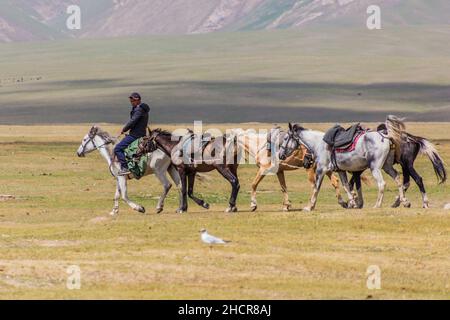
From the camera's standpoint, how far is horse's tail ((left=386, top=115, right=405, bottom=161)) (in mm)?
27250

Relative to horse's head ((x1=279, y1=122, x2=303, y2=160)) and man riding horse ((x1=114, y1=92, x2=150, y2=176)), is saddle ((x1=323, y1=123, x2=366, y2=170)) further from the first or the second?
man riding horse ((x1=114, y1=92, x2=150, y2=176))

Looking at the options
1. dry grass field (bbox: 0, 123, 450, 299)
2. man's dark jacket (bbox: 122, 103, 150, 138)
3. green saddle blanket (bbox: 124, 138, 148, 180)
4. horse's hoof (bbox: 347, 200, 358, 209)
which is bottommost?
dry grass field (bbox: 0, 123, 450, 299)

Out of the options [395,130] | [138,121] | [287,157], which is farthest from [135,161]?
[395,130]

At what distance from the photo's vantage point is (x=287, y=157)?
28.4m

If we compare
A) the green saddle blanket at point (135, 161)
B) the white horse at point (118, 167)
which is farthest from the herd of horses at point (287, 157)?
the green saddle blanket at point (135, 161)

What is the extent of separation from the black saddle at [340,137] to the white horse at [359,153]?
0.19m

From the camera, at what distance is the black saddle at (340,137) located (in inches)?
1074

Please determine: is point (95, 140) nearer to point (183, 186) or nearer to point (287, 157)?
point (183, 186)

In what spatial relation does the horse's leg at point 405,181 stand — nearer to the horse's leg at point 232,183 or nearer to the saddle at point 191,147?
the horse's leg at point 232,183

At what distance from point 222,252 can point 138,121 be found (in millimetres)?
7226

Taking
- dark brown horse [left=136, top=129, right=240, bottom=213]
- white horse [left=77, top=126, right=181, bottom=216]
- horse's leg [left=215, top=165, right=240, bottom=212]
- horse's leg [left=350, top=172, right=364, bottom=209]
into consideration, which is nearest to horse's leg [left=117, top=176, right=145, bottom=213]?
white horse [left=77, top=126, right=181, bottom=216]

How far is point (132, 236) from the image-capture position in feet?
76.7

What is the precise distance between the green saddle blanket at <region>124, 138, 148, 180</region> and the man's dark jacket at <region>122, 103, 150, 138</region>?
17 centimetres
